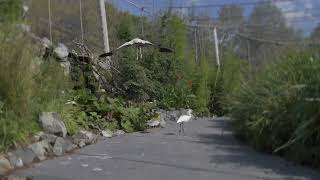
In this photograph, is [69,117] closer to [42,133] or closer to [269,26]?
[42,133]

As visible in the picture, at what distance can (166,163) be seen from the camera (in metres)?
7.03

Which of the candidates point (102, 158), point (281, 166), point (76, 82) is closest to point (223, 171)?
point (281, 166)

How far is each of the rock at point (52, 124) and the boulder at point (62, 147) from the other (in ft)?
0.51

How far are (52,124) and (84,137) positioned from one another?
801mm

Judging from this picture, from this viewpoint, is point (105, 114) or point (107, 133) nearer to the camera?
point (107, 133)

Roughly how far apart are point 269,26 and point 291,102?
725 inches

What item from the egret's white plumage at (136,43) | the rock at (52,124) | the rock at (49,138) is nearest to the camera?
the rock at (49,138)

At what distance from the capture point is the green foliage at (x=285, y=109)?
7055 mm

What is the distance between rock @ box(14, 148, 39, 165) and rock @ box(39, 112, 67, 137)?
0.80 meters

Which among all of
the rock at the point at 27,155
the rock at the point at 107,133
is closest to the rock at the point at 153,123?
the rock at the point at 107,133

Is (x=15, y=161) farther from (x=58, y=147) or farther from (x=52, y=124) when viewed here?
(x=52, y=124)

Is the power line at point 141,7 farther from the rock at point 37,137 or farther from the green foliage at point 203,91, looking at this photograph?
the rock at point 37,137

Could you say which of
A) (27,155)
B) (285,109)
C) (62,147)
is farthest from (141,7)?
(27,155)

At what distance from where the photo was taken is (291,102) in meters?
7.95
